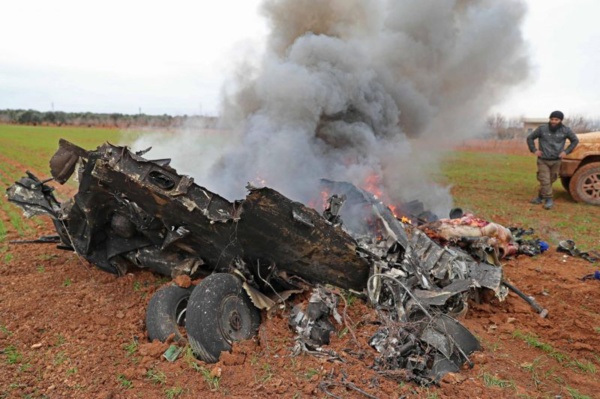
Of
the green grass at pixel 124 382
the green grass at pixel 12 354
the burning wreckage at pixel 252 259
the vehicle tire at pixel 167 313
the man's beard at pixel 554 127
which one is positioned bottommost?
the green grass at pixel 12 354

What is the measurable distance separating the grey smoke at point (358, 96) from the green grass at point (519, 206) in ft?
4.41

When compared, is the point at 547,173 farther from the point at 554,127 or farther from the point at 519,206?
the point at 554,127

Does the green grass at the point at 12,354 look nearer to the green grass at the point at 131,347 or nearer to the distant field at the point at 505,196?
the green grass at the point at 131,347

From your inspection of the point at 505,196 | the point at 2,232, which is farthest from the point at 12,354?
the point at 505,196

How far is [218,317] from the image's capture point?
3980mm

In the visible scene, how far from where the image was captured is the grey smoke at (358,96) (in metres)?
9.25

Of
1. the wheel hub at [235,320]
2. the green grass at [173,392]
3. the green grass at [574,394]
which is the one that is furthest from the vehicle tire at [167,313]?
the green grass at [574,394]

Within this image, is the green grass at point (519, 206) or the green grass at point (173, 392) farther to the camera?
the green grass at point (519, 206)

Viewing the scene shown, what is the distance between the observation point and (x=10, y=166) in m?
18.0

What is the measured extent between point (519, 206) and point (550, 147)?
165cm

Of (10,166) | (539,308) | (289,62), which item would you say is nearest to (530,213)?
(539,308)

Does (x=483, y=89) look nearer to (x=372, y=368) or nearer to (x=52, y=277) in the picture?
(x=372, y=368)

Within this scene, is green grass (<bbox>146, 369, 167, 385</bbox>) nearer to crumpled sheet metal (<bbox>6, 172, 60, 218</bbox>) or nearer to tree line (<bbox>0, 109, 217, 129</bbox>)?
crumpled sheet metal (<bbox>6, 172, 60, 218</bbox>)

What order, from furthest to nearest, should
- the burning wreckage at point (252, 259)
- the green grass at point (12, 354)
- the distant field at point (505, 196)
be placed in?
the distant field at point (505, 196) → the burning wreckage at point (252, 259) → the green grass at point (12, 354)
